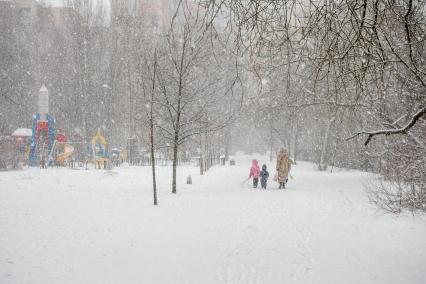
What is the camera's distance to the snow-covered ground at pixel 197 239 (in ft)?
20.2

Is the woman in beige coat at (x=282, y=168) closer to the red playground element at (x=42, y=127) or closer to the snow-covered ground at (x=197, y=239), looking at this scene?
the snow-covered ground at (x=197, y=239)

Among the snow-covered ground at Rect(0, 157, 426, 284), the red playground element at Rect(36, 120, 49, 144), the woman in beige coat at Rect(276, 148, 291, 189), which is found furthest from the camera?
the red playground element at Rect(36, 120, 49, 144)

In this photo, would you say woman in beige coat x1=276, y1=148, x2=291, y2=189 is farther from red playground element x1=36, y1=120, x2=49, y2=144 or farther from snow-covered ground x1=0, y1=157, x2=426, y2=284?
red playground element x1=36, y1=120, x2=49, y2=144

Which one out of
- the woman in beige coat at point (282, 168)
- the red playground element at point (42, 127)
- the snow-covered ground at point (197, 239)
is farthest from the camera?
the red playground element at point (42, 127)

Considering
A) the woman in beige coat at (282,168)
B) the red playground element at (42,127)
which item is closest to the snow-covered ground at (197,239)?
the woman in beige coat at (282,168)

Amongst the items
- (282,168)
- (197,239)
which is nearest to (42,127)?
(282,168)

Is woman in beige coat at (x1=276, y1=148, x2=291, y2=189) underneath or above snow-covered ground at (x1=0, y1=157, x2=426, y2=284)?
above

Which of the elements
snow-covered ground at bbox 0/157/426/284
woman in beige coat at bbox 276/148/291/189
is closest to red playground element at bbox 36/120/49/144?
snow-covered ground at bbox 0/157/426/284

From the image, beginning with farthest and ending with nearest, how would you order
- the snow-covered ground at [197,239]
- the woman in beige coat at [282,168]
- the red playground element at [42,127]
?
the red playground element at [42,127], the woman in beige coat at [282,168], the snow-covered ground at [197,239]

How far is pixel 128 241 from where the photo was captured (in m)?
7.77

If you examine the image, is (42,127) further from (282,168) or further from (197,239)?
(197,239)

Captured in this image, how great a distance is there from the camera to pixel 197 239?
8.17 metres

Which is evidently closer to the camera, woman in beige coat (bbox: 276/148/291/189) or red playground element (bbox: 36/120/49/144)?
woman in beige coat (bbox: 276/148/291/189)

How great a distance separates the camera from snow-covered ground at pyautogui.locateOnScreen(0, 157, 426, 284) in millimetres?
6164
